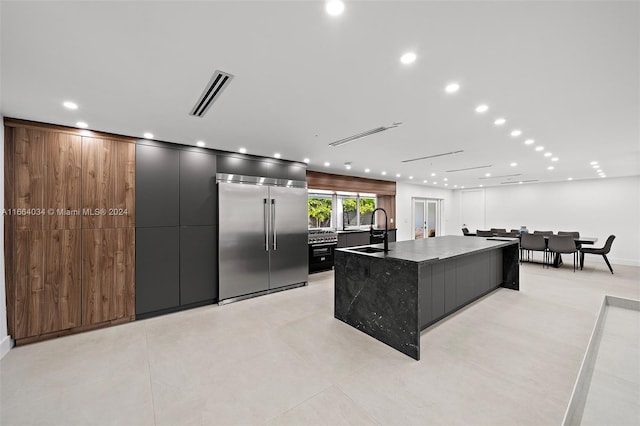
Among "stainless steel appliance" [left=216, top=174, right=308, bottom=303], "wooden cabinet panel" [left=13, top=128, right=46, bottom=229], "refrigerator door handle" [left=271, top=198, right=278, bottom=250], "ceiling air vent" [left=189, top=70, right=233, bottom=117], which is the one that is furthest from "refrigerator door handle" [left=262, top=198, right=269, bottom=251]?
"wooden cabinet panel" [left=13, top=128, right=46, bottom=229]

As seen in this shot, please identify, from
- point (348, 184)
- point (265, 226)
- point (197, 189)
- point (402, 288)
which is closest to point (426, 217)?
point (348, 184)

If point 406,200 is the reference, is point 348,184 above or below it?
above

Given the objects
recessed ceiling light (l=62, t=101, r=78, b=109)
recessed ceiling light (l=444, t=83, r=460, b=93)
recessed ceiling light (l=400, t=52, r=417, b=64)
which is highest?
recessed ceiling light (l=400, t=52, r=417, b=64)

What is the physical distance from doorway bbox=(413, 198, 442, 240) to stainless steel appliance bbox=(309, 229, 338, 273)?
14.5 ft

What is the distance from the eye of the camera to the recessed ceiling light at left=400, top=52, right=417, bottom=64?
1795mm

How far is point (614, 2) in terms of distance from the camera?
1.38m

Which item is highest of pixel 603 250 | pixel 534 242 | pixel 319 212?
pixel 319 212

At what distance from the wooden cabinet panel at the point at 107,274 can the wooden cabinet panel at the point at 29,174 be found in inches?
20.3

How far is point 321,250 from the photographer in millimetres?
6281

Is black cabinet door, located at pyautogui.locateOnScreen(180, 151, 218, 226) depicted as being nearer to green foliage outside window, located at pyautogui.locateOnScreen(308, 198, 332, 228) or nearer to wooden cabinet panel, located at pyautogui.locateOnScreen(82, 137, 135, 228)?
wooden cabinet panel, located at pyautogui.locateOnScreen(82, 137, 135, 228)

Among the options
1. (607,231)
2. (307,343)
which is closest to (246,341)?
(307,343)

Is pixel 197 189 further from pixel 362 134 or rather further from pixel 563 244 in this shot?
pixel 563 244

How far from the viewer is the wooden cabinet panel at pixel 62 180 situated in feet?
9.96

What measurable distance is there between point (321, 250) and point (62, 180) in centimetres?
467
